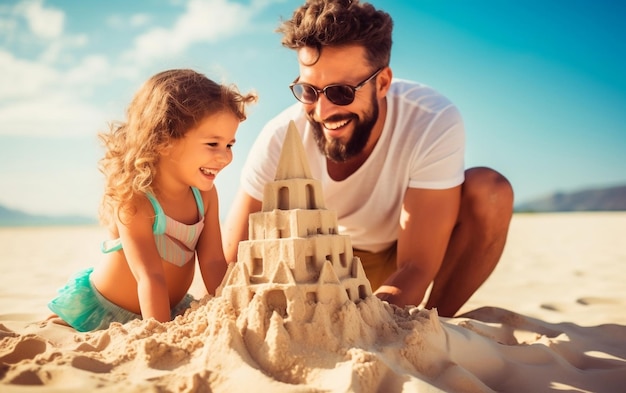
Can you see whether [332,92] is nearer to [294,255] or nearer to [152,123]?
[152,123]

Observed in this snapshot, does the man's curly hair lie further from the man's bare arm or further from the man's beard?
the man's bare arm

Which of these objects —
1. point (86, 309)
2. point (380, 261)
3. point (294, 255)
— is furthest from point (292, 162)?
point (380, 261)

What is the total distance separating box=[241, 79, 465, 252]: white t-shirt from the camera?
3.98 m

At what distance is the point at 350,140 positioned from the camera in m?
4.01

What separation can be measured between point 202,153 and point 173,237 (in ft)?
2.01

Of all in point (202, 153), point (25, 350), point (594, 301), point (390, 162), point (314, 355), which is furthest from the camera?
point (594, 301)

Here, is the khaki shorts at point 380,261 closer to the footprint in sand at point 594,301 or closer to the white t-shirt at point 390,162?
the white t-shirt at point 390,162

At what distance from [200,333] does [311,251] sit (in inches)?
24.6

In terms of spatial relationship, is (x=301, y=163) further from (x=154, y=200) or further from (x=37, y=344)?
(x=37, y=344)

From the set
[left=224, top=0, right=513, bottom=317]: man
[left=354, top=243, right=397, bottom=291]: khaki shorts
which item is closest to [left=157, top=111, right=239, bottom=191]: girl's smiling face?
[left=224, top=0, right=513, bottom=317]: man

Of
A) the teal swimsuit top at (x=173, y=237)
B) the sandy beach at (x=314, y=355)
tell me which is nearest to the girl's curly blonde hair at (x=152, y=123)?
the teal swimsuit top at (x=173, y=237)

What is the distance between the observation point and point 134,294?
350 cm

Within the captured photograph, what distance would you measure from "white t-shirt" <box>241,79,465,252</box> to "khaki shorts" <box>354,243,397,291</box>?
0.07 m

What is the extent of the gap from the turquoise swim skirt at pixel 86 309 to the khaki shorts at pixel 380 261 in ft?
5.50
